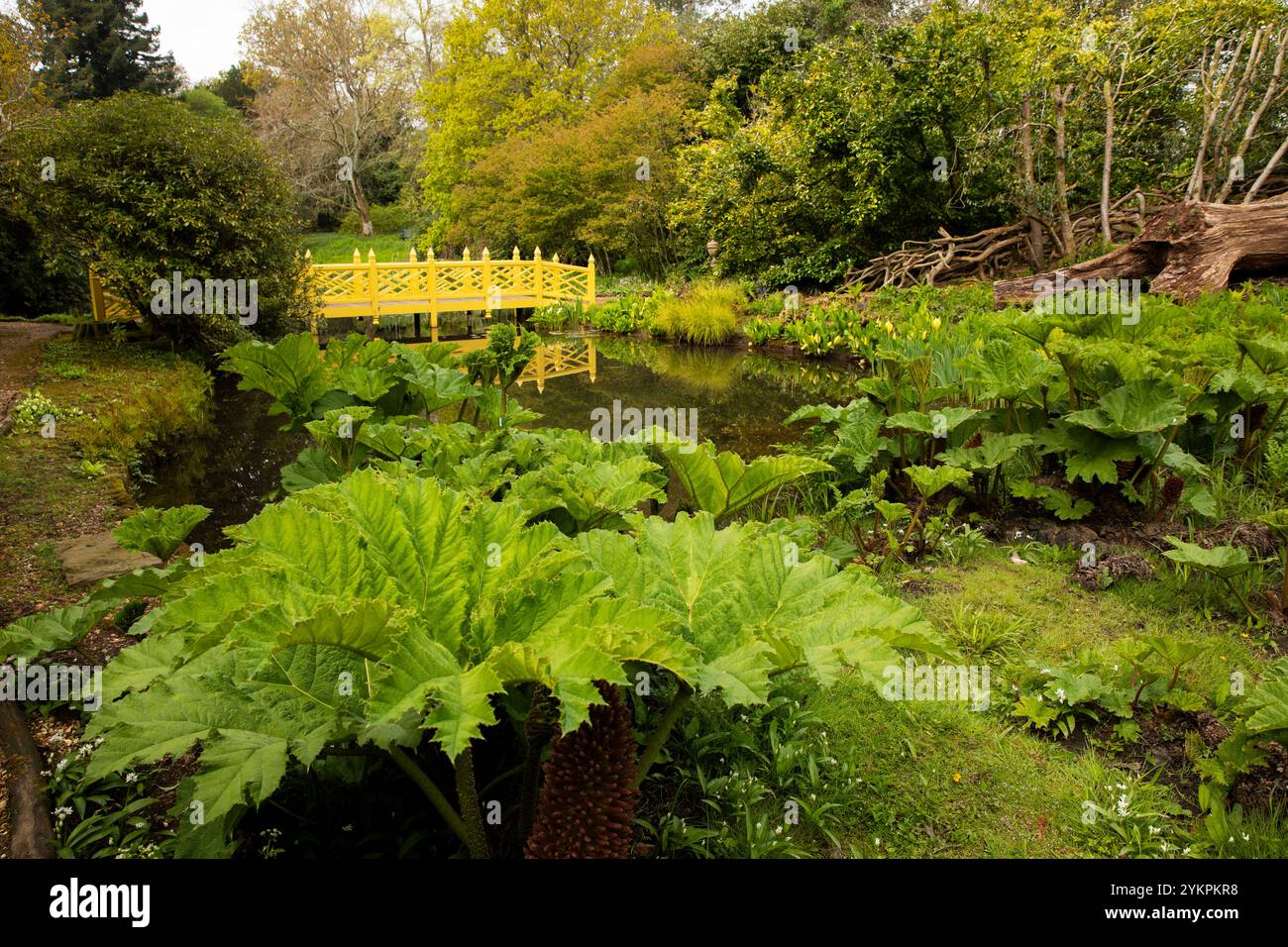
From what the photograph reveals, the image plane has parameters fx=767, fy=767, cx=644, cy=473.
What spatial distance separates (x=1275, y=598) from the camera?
10.5ft

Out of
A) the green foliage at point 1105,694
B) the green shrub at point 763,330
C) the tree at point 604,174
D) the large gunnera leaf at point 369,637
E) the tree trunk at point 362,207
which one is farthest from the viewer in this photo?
the tree trunk at point 362,207

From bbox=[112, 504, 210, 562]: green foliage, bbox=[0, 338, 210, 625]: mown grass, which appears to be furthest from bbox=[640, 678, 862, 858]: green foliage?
bbox=[0, 338, 210, 625]: mown grass

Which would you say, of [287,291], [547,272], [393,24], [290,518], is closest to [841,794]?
[290,518]

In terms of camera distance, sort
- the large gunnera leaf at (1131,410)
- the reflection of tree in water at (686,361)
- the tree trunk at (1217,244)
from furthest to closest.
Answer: the reflection of tree in water at (686,361) < the tree trunk at (1217,244) < the large gunnera leaf at (1131,410)

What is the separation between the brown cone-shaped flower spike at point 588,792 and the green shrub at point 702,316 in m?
13.6

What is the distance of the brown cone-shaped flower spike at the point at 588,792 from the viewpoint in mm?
1384

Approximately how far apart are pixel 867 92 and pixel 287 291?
11704 mm

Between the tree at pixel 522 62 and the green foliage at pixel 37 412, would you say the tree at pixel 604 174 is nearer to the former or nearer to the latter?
the tree at pixel 522 62

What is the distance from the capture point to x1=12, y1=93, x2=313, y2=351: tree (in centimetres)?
920

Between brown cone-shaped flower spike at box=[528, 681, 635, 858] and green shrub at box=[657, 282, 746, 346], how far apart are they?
535 inches

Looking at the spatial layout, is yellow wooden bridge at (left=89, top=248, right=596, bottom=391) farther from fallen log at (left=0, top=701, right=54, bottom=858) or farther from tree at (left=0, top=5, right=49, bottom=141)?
fallen log at (left=0, top=701, right=54, bottom=858)

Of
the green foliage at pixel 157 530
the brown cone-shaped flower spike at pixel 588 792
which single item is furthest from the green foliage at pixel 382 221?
the brown cone-shaped flower spike at pixel 588 792

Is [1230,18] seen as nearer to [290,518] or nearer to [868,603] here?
[868,603]

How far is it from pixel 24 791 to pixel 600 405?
759 cm
